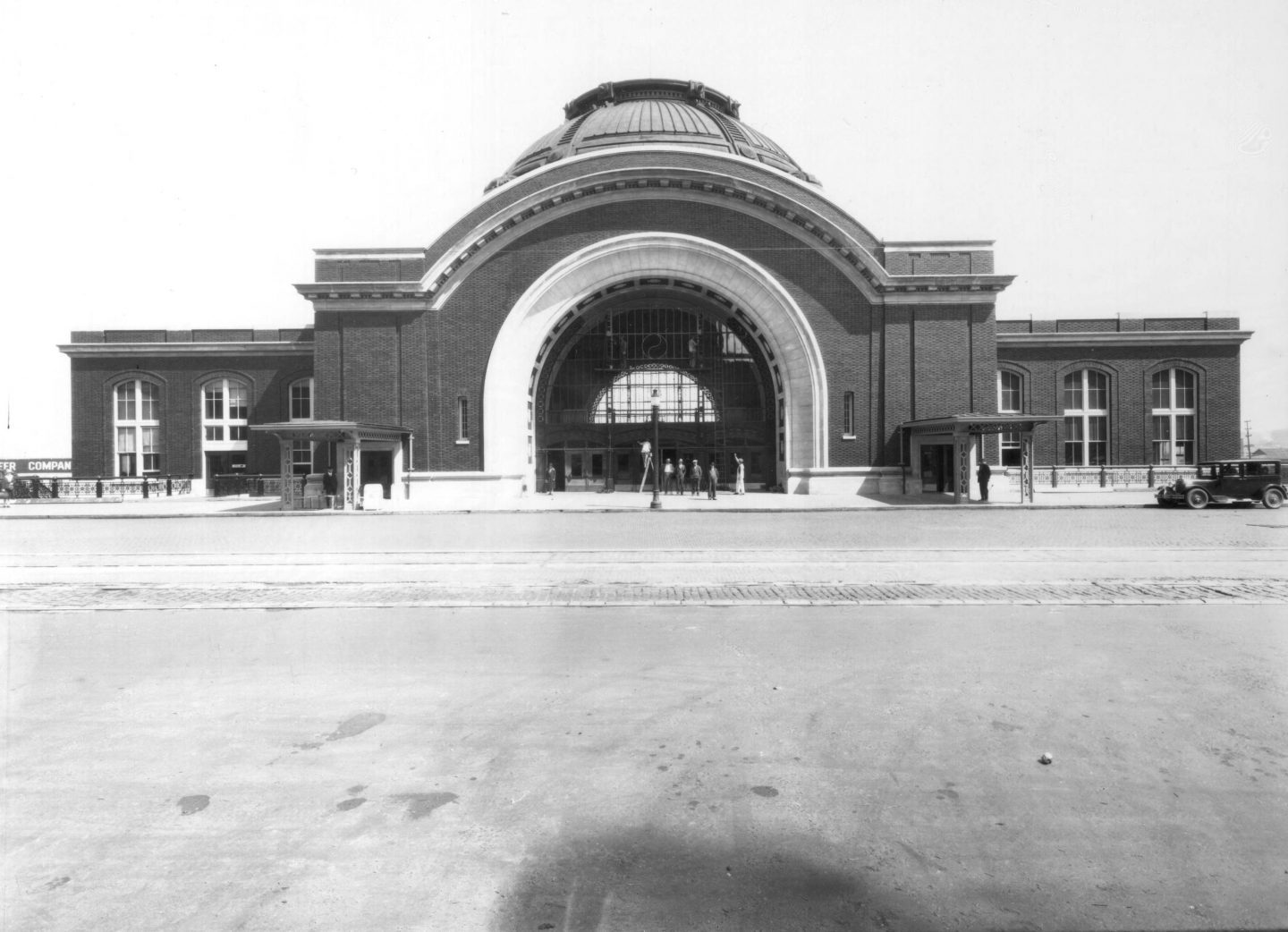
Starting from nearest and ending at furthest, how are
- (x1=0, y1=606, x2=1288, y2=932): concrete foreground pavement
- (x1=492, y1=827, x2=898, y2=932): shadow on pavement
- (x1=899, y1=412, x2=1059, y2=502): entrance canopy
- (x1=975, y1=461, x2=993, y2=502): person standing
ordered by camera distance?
1. (x1=492, y1=827, x2=898, y2=932): shadow on pavement
2. (x1=0, y1=606, x2=1288, y2=932): concrete foreground pavement
3. (x1=899, y1=412, x2=1059, y2=502): entrance canopy
4. (x1=975, y1=461, x2=993, y2=502): person standing

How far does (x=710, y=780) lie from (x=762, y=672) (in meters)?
1.93

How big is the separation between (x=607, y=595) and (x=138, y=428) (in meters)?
38.7

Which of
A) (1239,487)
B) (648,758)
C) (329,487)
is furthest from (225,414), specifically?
(1239,487)

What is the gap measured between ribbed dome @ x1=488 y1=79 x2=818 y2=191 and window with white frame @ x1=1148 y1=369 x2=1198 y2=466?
68.5 ft

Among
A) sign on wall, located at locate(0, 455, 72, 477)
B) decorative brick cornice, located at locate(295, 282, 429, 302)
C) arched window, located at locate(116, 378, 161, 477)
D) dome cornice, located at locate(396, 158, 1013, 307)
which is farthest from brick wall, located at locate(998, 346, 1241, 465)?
sign on wall, located at locate(0, 455, 72, 477)

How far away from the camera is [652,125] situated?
124ft

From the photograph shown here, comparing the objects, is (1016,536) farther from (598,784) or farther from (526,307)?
(526,307)

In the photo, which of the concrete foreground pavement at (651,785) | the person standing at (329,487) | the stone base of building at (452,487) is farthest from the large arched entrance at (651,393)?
the concrete foreground pavement at (651,785)

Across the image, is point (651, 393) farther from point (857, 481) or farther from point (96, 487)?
point (96, 487)

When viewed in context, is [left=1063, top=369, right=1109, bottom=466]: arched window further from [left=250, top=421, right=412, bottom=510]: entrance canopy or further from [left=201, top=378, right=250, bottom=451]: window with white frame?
[left=201, top=378, right=250, bottom=451]: window with white frame

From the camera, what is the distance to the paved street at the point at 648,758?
303 cm

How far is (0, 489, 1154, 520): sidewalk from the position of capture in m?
24.0

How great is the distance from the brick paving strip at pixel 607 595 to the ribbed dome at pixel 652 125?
102ft

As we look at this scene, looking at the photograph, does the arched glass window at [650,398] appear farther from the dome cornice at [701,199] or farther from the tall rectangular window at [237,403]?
the tall rectangular window at [237,403]
